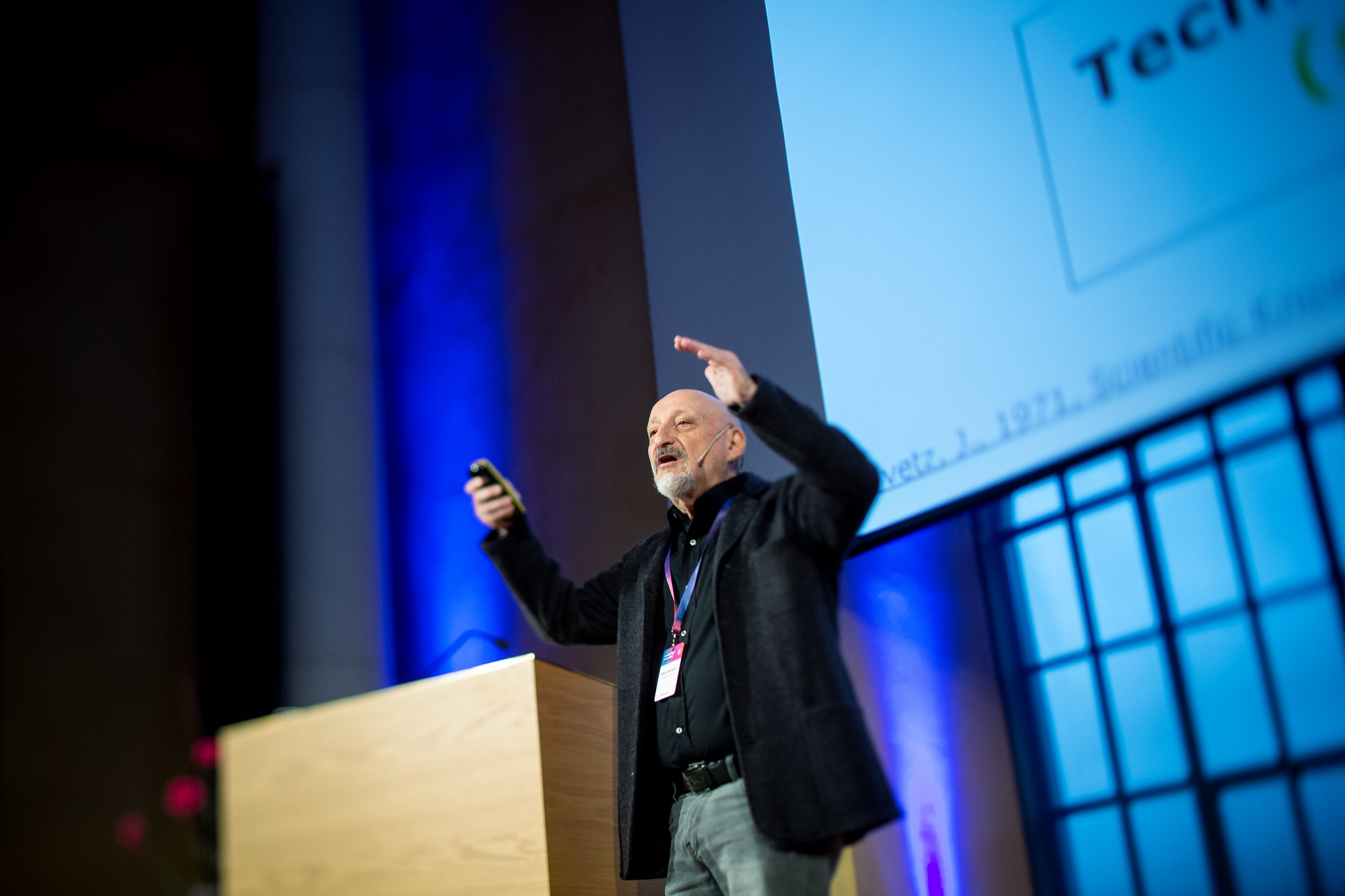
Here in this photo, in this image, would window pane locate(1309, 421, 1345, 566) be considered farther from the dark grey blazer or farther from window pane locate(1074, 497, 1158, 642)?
the dark grey blazer

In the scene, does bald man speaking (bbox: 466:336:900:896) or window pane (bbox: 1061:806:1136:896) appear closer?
bald man speaking (bbox: 466:336:900:896)

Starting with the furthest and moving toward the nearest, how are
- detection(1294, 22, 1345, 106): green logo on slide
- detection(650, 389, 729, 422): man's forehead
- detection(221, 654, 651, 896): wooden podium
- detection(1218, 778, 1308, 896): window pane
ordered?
detection(650, 389, 729, 422): man's forehead → detection(221, 654, 651, 896): wooden podium → detection(1218, 778, 1308, 896): window pane → detection(1294, 22, 1345, 106): green logo on slide

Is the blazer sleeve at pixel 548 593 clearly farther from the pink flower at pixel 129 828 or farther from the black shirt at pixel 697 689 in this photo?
the pink flower at pixel 129 828

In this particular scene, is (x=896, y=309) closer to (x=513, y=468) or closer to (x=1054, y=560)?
(x=1054, y=560)

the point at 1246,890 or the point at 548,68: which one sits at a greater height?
the point at 548,68

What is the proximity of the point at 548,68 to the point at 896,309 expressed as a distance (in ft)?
7.01

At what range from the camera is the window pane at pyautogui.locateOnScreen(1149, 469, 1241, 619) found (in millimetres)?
1866

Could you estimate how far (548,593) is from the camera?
2.33 meters

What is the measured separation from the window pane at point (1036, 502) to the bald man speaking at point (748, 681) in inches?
21.8

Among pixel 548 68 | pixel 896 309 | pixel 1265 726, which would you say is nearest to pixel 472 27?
pixel 548 68

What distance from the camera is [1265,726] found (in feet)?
5.89

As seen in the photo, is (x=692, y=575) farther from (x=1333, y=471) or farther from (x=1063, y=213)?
(x=1333, y=471)

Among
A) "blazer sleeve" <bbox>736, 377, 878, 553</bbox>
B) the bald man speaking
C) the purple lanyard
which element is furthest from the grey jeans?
"blazer sleeve" <bbox>736, 377, 878, 553</bbox>

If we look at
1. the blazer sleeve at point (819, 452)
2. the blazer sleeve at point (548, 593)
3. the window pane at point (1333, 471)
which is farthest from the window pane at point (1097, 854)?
the blazer sleeve at point (548, 593)
